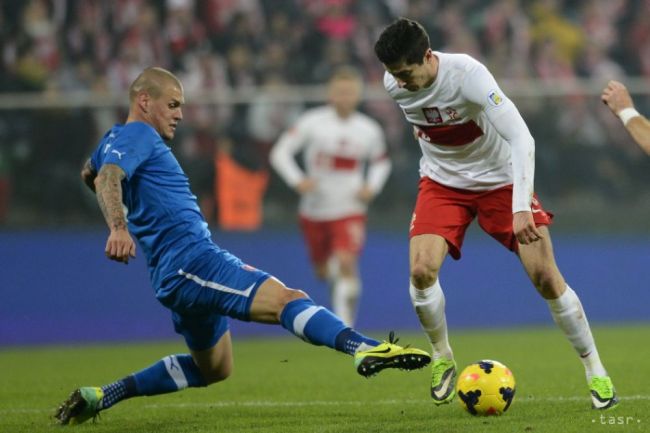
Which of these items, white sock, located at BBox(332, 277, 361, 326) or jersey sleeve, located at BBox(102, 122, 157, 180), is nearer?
jersey sleeve, located at BBox(102, 122, 157, 180)

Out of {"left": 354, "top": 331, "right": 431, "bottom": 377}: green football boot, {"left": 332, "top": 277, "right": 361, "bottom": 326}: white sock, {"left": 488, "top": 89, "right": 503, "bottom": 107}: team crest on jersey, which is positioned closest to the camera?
{"left": 354, "top": 331, "right": 431, "bottom": 377}: green football boot

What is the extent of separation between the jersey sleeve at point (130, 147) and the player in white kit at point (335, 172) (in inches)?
254

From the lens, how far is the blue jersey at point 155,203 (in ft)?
19.4

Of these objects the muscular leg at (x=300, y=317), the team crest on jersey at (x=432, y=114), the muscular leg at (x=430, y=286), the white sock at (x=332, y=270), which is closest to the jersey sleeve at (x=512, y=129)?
the team crest on jersey at (x=432, y=114)

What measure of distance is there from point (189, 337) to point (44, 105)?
7399 mm

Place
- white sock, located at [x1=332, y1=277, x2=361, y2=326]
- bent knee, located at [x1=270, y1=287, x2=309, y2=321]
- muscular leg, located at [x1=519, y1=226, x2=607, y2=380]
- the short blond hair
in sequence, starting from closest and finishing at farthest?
1. bent knee, located at [x1=270, y1=287, x2=309, y2=321]
2. the short blond hair
3. muscular leg, located at [x1=519, y1=226, x2=607, y2=380]
4. white sock, located at [x1=332, y1=277, x2=361, y2=326]

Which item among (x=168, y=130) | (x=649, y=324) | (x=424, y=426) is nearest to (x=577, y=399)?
(x=424, y=426)

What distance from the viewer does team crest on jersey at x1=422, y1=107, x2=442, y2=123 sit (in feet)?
21.6

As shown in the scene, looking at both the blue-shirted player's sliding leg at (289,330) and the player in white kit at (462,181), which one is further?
the player in white kit at (462,181)

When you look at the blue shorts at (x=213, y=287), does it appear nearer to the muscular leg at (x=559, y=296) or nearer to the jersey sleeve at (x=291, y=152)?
the muscular leg at (x=559, y=296)

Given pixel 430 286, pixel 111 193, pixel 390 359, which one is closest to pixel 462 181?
pixel 430 286

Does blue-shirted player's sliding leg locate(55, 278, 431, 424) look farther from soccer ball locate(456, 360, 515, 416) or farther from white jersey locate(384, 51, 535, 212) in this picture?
white jersey locate(384, 51, 535, 212)

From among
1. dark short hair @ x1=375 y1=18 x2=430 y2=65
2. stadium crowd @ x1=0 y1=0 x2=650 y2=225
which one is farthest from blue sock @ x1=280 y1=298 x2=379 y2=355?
stadium crowd @ x1=0 y1=0 x2=650 y2=225

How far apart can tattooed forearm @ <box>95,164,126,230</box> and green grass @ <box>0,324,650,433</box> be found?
1.18 m
